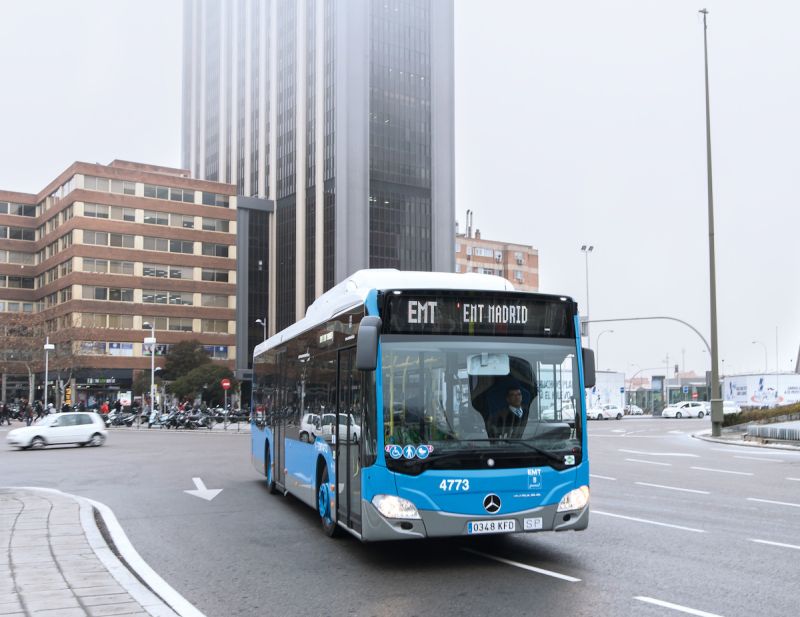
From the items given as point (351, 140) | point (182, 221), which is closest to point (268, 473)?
point (182, 221)

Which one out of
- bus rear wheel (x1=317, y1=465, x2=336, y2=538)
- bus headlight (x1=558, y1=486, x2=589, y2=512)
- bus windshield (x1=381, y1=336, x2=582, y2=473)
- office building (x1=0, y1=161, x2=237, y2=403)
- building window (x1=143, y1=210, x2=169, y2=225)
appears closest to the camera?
bus windshield (x1=381, y1=336, x2=582, y2=473)

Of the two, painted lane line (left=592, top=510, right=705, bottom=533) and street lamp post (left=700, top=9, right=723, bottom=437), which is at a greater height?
street lamp post (left=700, top=9, right=723, bottom=437)

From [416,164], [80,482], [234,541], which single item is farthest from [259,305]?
[234,541]

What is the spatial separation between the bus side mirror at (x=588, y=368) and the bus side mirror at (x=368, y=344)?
93.7 inches

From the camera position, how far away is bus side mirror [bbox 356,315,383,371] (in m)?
8.10

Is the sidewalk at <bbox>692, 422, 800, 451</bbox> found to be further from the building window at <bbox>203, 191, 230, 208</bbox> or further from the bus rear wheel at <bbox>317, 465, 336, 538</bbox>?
the building window at <bbox>203, 191, 230, 208</bbox>

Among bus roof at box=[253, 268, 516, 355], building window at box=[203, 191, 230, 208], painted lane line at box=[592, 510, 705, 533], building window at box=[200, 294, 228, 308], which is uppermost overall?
building window at box=[203, 191, 230, 208]

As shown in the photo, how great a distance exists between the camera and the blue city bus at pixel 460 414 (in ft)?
27.1

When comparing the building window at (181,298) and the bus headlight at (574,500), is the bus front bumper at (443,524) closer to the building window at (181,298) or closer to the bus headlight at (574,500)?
the bus headlight at (574,500)

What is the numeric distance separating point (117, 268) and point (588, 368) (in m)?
84.7

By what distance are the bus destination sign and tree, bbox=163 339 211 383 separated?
72.4 metres

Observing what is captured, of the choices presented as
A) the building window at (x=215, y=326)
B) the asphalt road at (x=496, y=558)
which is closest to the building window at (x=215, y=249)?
the building window at (x=215, y=326)

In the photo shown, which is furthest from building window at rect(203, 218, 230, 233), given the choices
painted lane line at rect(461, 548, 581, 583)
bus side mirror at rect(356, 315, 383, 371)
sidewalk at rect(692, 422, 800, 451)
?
bus side mirror at rect(356, 315, 383, 371)

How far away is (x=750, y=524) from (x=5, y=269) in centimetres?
9920
